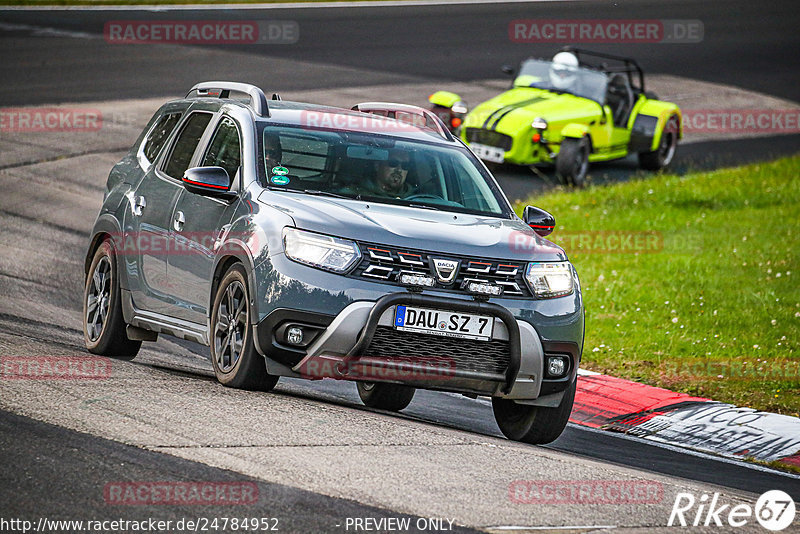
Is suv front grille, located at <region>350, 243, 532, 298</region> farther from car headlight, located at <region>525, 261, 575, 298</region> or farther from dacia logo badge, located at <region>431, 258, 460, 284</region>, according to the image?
car headlight, located at <region>525, 261, 575, 298</region>

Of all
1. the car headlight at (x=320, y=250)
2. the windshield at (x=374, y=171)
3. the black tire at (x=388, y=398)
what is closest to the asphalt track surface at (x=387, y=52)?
the black tire at (x=388, y=398)

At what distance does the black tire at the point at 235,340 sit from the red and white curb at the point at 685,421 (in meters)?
3.38

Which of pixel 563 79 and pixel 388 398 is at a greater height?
pixel 563 79

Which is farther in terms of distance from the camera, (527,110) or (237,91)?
(527,110)

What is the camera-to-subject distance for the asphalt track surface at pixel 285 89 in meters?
6.14

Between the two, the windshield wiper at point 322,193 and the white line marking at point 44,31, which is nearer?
the windshield wiper at point 322,193

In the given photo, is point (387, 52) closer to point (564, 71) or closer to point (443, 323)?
point (564, 71)

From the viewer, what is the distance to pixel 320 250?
7.71 meters

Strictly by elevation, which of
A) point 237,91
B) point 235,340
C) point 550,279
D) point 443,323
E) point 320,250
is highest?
point 237,91

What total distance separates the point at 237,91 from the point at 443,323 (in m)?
2.73

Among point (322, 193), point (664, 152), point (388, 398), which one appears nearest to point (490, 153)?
point (664, 152)

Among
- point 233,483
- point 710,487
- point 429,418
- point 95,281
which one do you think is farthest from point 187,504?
point 95,281

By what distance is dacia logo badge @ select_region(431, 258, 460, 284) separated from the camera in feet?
25.3

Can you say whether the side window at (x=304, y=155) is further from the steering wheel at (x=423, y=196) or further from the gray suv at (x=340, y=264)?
the steering wheel at (x=423, y=196)
